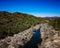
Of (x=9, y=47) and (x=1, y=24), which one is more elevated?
(x=1, y=24)

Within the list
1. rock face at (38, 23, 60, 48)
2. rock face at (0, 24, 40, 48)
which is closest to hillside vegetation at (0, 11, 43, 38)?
rock face at (0, 24, 40, 48)

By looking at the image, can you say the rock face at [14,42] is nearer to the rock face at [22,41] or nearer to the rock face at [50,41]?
the rock face at [22,41]

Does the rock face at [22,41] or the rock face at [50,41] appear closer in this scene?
the rock face at [22,41]

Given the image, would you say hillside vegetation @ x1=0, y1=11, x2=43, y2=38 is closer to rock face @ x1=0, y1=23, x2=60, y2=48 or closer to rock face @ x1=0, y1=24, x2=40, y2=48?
rock face @ x1=0, y1=23, x2=60, y2=48

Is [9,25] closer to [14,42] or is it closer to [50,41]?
[14,42]

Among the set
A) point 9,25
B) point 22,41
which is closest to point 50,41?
point 22,41

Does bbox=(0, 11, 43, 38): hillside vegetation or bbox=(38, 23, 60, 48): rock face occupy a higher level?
bbox=(0, 11, 43, 38): hillside vegetation

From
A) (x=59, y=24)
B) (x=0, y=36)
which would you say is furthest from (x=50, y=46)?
(x=59, y=24)

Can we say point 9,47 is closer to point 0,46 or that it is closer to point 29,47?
point 0,46

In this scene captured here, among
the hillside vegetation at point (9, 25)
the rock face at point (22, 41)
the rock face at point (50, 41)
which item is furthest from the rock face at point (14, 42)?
the rock face at point (50, 41)

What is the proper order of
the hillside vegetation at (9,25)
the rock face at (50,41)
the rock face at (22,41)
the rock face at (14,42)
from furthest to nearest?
the hillside vegetation at (9,25)
the rock face at (50,41)
the rock face at (22,41)
the rock face at (14,42)

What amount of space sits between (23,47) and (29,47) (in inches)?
114

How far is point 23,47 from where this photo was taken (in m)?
48.9

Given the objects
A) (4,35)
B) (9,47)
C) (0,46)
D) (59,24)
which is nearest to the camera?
(0,46)
